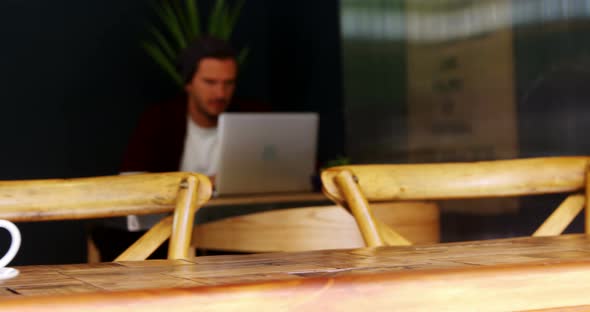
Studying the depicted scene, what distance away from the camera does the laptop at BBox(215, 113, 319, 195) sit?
9.18ft

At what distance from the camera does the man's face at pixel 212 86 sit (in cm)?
368

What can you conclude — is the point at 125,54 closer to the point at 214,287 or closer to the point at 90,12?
the point at 90,12

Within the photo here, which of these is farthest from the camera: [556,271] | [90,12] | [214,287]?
[90,12]

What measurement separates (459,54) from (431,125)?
0.33 m

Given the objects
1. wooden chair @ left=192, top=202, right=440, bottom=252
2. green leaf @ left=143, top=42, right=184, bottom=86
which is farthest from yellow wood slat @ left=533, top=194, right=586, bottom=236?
green leaf @ left=143, top=42, right=184, bottom=86

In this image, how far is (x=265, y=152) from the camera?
9.38 ft

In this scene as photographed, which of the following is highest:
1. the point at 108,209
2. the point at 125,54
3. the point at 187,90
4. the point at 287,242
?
the point at 125,54

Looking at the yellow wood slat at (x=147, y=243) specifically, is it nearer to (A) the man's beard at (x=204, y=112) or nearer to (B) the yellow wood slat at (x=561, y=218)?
(B) the yellow wood slat at (x=561, y=218)

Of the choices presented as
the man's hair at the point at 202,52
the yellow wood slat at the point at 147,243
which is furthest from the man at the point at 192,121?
the yellow wood slat at the point at 147,243

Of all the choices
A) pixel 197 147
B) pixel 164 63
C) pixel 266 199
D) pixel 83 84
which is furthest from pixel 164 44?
pixel 266 199

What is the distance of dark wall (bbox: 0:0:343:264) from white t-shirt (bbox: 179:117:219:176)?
0.92 metres

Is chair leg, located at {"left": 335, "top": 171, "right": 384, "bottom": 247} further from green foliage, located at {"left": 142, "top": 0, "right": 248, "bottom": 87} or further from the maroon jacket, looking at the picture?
green foliage, located at {"left": 142, "top": 0, "right": 248, "bottom": 87}

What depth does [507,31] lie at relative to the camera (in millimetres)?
2885

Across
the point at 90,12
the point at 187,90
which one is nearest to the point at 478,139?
the point at 187,90
